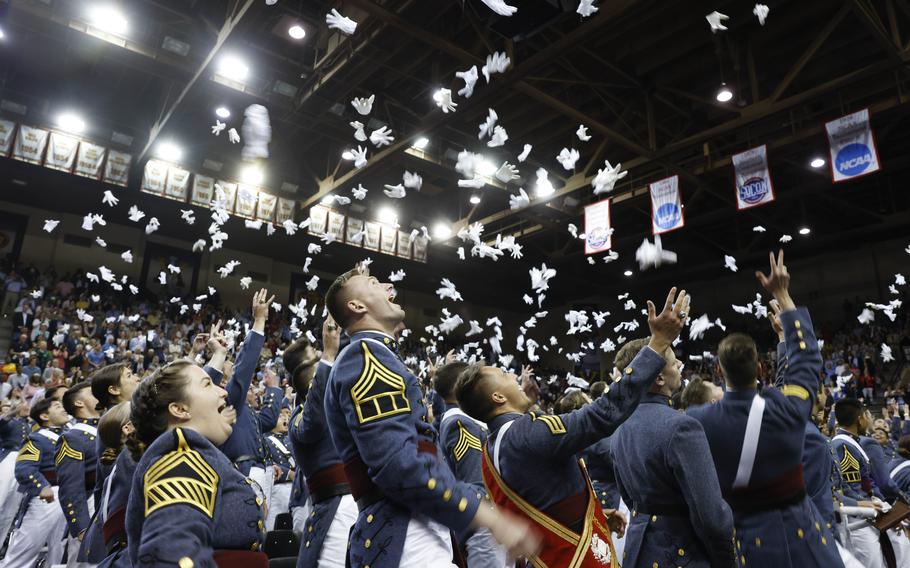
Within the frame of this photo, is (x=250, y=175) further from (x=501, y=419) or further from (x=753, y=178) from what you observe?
(x=501, y=419)

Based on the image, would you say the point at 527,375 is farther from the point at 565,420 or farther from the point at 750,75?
the point at 750,75

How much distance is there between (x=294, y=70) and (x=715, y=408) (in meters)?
11.7

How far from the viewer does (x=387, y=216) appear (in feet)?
61.2

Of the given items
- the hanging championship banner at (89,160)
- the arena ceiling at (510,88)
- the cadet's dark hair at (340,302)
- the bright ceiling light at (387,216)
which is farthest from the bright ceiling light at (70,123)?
the cadet's dark hair at (340,302)

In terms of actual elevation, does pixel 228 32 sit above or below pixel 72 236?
above

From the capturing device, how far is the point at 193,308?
17844 mm

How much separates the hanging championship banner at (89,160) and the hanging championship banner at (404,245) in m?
8.43

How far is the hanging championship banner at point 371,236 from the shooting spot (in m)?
18.2

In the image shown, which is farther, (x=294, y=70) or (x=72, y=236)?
(x=72, y=236)

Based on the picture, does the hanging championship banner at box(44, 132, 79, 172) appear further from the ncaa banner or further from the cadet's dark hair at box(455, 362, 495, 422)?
the cadet's dark hair at box(455, 362, 495, 422)

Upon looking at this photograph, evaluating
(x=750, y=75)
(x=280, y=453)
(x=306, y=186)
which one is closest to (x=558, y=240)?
(x=306, y=186)

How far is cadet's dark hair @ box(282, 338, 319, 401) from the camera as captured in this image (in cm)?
340

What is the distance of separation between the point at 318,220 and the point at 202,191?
3232 millimetres

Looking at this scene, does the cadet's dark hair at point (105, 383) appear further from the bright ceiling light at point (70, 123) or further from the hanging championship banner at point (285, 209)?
the bright ceiling light at point (70, 123)
